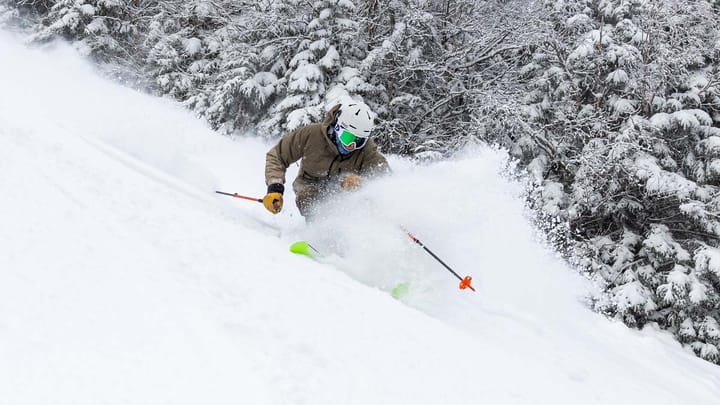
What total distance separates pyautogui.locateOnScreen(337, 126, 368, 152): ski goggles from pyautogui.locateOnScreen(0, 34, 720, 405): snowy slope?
47 centimetres

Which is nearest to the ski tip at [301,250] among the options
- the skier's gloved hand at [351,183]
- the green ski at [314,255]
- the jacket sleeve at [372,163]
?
the green ski at [314,255]

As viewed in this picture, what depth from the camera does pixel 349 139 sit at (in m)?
5.25

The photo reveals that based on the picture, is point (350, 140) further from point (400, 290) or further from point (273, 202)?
point (400, 290)

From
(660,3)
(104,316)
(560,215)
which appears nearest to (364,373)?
(104,316)

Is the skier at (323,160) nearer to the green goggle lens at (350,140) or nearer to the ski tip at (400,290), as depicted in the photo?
the green goggle lens at (350,140)

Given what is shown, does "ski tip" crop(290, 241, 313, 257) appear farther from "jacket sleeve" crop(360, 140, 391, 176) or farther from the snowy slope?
"jacket sleeve" crop(360, 140, 391, 176)

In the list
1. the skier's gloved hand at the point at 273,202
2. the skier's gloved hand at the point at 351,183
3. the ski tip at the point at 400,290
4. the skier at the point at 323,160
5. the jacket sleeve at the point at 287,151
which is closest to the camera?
the ski tip at the point at 400,290

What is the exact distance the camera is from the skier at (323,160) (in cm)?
535

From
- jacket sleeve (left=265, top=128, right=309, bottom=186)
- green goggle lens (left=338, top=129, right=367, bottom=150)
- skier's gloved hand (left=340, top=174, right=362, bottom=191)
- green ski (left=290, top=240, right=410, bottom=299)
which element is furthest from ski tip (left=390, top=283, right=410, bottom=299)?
jacket sleeve (left=265, top=128, right=309, bottom=186)

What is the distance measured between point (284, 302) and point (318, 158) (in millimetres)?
2765

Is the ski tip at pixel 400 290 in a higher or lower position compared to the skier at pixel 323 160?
lower

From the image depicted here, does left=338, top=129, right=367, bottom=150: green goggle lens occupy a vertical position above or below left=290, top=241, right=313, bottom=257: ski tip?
above

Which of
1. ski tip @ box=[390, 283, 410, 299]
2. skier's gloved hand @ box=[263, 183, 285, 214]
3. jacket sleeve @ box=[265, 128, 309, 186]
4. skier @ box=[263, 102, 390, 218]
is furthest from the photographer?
jacket sleeve @ box=[265, 128, 309, 186]

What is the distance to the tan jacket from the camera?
5582 mm
